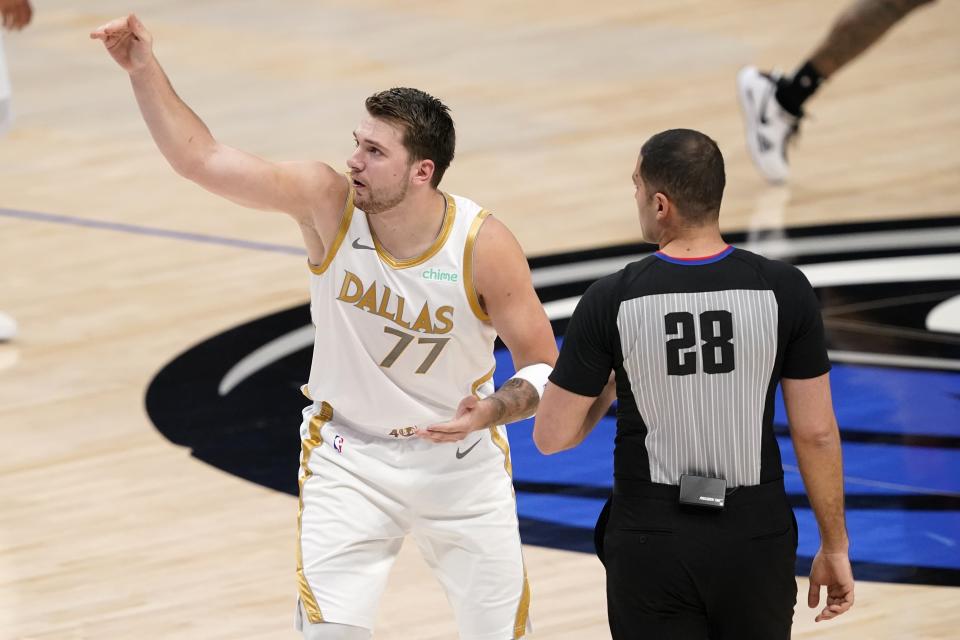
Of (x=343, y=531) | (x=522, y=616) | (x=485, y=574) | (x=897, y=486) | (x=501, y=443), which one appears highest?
(x=501, y=443)

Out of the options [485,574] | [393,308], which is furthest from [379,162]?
[485,574]

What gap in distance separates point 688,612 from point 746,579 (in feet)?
0.43

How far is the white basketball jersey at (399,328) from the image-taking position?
165 inches

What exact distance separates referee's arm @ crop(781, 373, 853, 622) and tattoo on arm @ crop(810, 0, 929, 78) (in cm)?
605

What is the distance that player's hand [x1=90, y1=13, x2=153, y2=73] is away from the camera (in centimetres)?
390

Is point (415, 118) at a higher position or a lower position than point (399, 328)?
higher

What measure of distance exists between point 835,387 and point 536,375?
3.26 metres

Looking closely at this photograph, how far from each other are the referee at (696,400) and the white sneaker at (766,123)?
628 centimetres

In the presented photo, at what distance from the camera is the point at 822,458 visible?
360 centimetres

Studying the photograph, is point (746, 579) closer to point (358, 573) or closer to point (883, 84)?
point (358, 573)

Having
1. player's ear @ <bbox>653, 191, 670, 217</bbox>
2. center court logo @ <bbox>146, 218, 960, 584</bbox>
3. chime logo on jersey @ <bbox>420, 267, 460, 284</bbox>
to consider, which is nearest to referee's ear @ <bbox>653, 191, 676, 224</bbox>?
player's ear @ <bbox>653, 191, 670, 217</bbox>

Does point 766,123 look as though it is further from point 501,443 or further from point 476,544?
point 476,544

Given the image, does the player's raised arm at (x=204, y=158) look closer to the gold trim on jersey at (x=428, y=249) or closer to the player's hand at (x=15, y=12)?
the gold trim on jersey at (x=428, y=249)

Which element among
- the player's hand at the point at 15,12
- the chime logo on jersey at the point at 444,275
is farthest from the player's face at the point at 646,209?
the player's hand at the point at 15,12
